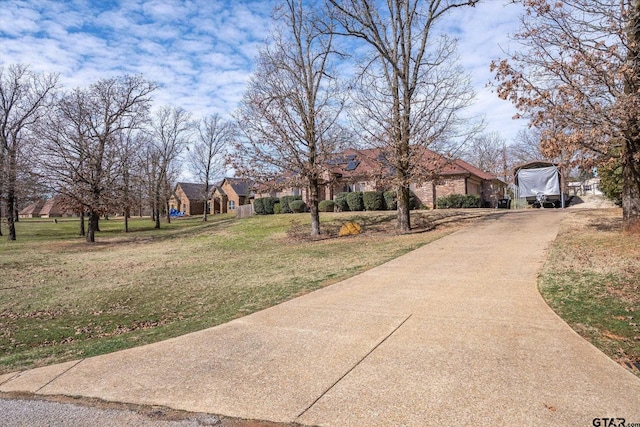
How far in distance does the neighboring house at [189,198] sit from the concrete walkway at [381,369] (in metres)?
60.7

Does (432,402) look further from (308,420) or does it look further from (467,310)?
(467,310)

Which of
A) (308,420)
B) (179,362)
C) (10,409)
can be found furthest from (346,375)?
(10,409)

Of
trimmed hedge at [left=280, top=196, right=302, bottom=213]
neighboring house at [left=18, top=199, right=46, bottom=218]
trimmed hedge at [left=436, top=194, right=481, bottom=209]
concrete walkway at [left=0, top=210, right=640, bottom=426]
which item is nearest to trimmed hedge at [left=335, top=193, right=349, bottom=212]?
trimmed hedge at [left=280, top=196, right=302, bottom=213]

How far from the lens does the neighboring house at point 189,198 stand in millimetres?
64438

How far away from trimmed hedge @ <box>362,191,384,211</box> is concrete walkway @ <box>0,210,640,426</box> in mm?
20790

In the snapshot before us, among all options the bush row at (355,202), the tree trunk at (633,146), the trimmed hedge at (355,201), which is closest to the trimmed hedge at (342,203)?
the bush row at (355,202)

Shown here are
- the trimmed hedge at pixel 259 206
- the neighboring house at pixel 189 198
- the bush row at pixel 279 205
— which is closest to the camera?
the bush row at pixel 279 205

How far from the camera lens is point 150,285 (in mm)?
10031

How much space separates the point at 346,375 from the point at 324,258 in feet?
27.0

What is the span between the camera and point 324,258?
12.0m

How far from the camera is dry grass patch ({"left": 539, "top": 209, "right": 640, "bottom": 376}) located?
4.58 m

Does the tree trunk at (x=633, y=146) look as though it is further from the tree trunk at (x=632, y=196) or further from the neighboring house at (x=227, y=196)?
the neighboring house at (x=227, y=196)

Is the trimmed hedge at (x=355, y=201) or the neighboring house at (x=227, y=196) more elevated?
the neighboring house at (x=227, y=196)

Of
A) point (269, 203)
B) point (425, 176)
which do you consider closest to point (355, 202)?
point (269, 203)
